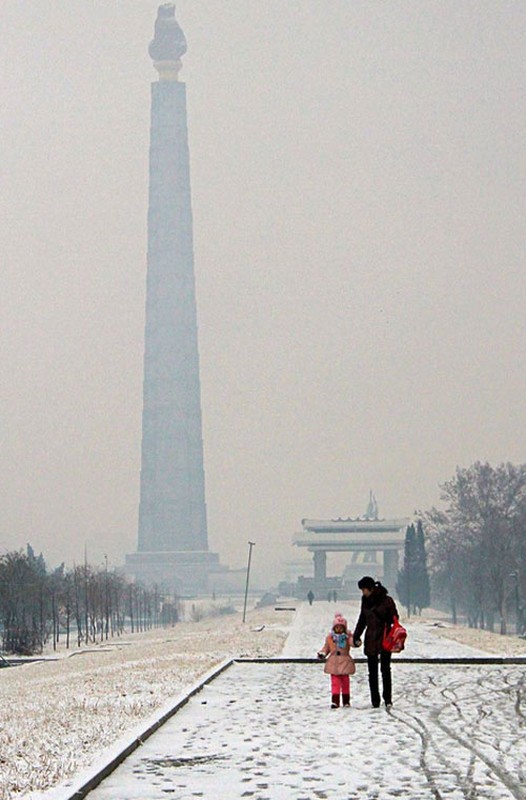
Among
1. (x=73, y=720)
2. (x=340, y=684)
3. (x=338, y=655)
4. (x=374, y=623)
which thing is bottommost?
(x=73, y=720)

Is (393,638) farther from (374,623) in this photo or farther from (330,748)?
(330,748)

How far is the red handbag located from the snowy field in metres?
0.84

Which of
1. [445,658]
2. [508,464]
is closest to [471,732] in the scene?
[445,658]

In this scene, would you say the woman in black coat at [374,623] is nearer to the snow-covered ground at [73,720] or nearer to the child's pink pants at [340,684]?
the child's pink pants at [340,684]

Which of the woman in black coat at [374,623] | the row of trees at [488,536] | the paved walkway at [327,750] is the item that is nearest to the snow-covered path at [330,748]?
the paved walkway at [327,750]

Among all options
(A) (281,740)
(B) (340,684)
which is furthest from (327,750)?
(B) (340,684)

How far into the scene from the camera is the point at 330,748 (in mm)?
13391

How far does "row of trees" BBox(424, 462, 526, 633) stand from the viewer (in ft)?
291

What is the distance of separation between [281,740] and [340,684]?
345 cm

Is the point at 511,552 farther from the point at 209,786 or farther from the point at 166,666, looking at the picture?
the point at 209,786

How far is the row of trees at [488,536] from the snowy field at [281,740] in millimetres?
65305

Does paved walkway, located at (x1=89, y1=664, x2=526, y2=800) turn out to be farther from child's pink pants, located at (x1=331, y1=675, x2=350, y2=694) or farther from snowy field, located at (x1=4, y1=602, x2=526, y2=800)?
child's pink pants, located at (x1=331, y1=675, x2=350, y2=694)

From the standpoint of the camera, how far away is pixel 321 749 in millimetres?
13352

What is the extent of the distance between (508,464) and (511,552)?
10417 millimetres
